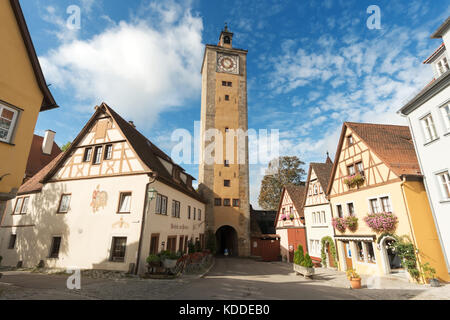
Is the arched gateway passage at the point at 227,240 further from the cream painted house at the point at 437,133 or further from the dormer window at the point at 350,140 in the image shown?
the cream painted house at the point at 437,133

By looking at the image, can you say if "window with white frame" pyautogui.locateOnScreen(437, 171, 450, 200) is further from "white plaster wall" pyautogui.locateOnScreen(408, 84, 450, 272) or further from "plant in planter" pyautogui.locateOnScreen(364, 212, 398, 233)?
"plant in planter" pyautogui.locateOnScreen(364, 212, 398, 233)

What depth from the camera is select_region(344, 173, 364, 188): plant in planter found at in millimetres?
15758

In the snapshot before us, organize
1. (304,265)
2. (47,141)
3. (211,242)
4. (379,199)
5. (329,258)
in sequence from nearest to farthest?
1. (379,199)
2. (304,265)
3. (329,258)
4. (47,141)
5. (211,242)

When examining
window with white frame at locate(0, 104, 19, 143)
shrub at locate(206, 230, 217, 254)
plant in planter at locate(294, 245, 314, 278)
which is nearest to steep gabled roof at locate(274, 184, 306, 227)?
plant in planter at locate(294, 245, 314, 278)

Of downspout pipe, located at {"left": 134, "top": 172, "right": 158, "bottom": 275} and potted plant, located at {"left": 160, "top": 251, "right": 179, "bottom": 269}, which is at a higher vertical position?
downspout pipe, located at {"left": 134, "top": 172, "right": 158, "bottom": 275}

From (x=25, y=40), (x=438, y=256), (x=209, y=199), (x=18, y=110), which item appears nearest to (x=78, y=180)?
(x=18, y=110)

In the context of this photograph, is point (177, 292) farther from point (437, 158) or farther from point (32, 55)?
point (437, 158)

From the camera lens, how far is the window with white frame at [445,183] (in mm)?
10547

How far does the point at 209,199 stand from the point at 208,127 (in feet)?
33.4

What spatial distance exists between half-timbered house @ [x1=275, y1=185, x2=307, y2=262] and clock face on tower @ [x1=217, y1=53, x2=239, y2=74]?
68.3 feet

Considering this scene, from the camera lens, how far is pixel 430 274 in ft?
36.8

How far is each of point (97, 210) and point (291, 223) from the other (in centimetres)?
2043

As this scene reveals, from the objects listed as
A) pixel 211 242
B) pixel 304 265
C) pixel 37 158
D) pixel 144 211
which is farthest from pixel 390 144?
pixel 37 158

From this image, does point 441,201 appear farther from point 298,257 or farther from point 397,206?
point 298,257
